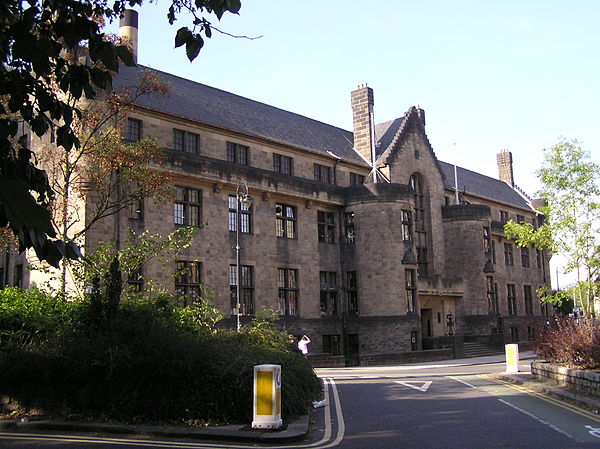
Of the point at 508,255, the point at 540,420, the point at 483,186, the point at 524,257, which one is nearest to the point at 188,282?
the point at 540,420

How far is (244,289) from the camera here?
3200 cm

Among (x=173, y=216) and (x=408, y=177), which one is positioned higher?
(x=408, y=177)

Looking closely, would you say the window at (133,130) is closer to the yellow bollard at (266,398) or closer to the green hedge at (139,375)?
the green hedge at (139,375)

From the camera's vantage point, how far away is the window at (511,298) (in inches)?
2063

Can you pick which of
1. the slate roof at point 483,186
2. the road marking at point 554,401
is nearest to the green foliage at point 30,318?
the road marking at point 554,401

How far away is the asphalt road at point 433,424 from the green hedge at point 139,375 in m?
1.15

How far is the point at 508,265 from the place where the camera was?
53281mm

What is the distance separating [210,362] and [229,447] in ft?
8.29

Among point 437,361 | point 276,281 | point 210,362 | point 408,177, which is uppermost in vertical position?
point 408,177

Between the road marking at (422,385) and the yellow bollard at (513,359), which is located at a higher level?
the yellow bollard at (513,359)

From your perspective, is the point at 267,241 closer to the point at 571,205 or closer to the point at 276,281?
the point at 276,281

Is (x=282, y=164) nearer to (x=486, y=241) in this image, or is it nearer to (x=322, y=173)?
(x=322, y=173)

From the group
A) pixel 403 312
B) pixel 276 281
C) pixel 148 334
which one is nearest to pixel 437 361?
pixel 403 312

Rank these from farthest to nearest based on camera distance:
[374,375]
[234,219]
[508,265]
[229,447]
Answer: [508,265] → [234,219] → [374,375] → [229,447]
